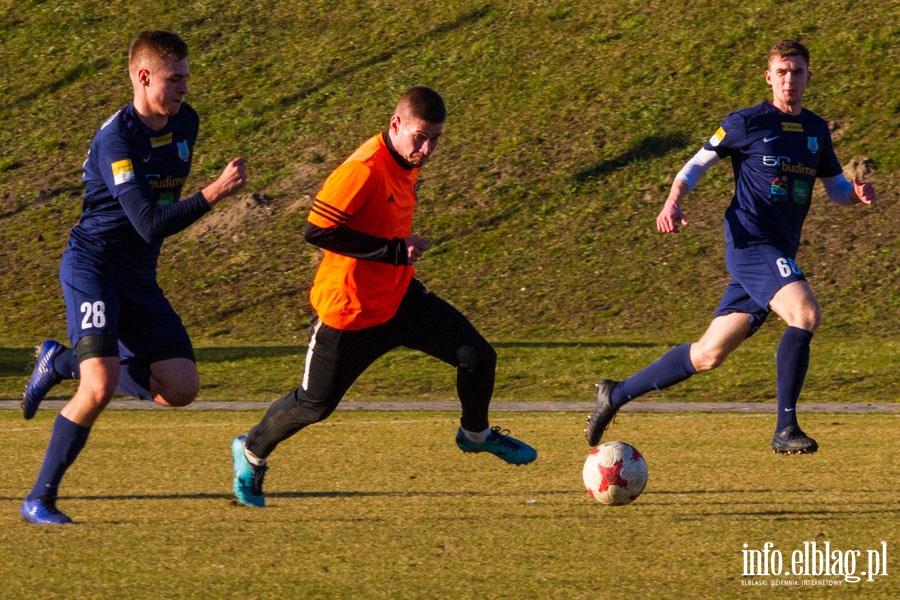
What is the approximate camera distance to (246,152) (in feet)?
76.1

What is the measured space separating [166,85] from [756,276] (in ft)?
12.2

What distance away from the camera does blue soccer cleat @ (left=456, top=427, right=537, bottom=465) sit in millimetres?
7047

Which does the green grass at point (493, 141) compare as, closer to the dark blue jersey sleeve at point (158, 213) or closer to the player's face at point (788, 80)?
the player's face at point (788, 80)

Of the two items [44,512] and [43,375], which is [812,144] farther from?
[44,512]

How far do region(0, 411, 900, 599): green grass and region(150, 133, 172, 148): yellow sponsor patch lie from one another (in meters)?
1.80

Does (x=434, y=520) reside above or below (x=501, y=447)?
below

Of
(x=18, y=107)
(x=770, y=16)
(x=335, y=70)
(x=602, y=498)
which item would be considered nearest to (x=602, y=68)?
(x=770, y=16)

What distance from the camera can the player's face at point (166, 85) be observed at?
20.9 ft

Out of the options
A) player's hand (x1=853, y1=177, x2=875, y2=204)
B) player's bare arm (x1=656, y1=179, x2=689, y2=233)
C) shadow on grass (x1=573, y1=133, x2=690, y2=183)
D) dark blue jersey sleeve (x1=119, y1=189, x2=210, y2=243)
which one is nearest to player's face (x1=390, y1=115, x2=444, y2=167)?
dark blue jersey sleeve (x1=119, y1=189, x2=210, y2=243)

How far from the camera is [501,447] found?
7.07 m

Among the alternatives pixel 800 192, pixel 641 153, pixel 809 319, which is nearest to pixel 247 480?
pixel 809 319

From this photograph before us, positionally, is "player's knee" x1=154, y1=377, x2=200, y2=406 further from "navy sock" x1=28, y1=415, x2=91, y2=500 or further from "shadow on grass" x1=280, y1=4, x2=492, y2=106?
"shadow on grass" x1=280, y1=4, x2=492, y2=106

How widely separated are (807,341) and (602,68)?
15.9 meters

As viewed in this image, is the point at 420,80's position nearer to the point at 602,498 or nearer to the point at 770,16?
the point at 770,16
